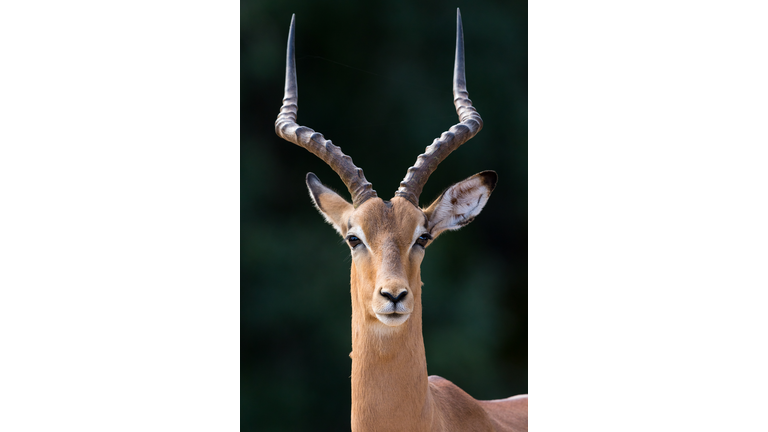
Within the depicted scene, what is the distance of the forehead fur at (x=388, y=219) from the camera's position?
124 inches

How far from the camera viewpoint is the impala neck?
3.15 meters

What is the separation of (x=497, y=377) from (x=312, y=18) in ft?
9.42

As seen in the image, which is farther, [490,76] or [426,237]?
[490,76]

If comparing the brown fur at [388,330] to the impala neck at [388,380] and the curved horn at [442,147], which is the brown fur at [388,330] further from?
the curved horn at [442,147]

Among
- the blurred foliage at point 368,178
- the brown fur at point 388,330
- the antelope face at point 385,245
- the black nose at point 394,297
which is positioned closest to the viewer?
the black nose at point 394,297

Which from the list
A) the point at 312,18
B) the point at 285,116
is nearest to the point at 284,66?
the point at 312,18

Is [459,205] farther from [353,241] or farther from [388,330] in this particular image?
[388,330]

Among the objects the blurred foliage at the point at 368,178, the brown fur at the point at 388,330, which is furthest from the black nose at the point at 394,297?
the blurred foliage at the point at 368,178

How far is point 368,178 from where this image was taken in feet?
15.1

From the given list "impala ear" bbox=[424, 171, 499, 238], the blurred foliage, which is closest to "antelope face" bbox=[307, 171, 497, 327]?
"impala ear" bbox=[424, 171, 499, 238]

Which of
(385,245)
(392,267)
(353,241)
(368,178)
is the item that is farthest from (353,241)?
(368,178)

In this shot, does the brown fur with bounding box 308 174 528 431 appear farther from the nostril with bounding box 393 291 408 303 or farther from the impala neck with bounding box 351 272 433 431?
the nostril with bounding box 393 291 408 303
